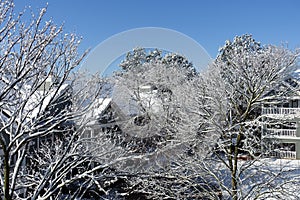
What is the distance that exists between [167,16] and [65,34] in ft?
39.4

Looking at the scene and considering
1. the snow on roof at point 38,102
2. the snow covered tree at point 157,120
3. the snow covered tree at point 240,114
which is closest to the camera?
the snow on roof at point 38,102

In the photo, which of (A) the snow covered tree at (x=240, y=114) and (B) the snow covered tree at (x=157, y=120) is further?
(B) the snow covered tree at (x=157, y=120)

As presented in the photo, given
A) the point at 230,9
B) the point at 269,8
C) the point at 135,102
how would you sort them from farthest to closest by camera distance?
the point at 135,102
the point at 230,9
the point at 269,8

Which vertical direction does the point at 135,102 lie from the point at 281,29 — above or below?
below

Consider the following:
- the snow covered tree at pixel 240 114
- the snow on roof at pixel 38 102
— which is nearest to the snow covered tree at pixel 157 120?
the snow covered tree at pixel 240 114

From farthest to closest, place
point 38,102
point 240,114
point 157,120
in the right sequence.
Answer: point 157,120 → point 240,114 → point 38,102

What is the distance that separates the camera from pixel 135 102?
1753 cm

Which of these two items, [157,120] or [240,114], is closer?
[240,114]

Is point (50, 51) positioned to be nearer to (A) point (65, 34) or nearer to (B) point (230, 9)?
(A) point (65, 34)

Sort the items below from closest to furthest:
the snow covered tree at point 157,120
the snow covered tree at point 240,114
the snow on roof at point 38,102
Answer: the snow on roof at point 38,102 → the snow covered tree at point 240,114 → the snow covered tree at point 157,120

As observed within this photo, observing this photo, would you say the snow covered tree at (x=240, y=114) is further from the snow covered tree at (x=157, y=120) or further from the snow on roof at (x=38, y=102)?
the snow on roof at (x=38, y=102)

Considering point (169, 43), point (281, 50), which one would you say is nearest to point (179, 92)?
point (169, 43)

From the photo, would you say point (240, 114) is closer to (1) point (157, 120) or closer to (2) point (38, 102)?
(2) point (38, 102)

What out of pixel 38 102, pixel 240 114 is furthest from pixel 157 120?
pixel 38 102
